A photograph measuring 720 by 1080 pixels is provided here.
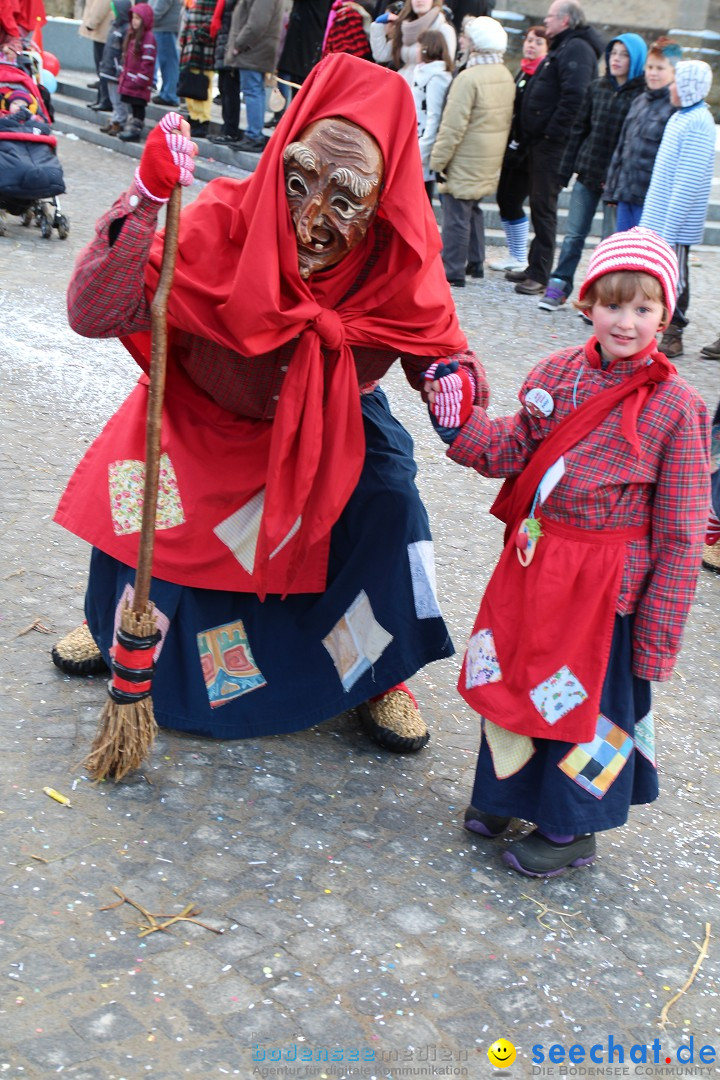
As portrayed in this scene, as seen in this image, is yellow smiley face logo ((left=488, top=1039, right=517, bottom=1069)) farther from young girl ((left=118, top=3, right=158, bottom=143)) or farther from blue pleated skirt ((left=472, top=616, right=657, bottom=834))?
young girl ((left=118, top=3, right=158, bottom=143))

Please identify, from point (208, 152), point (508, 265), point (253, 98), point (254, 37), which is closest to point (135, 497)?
point (508, 265)

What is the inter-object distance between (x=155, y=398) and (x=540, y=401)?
0.90m

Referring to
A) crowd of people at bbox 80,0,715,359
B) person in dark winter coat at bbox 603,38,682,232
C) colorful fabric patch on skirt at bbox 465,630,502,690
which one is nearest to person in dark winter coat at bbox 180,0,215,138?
crowd of people at bbox 80,0,715,359

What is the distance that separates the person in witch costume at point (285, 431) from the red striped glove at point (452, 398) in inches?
8.7

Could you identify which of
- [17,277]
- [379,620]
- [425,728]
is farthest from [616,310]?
[17,277]

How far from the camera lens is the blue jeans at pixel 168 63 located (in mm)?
13211

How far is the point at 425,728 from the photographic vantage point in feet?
11.3

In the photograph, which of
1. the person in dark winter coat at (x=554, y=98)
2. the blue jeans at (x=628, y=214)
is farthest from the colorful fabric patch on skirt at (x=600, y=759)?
the person in dark winter coat at (x=554, y=98)

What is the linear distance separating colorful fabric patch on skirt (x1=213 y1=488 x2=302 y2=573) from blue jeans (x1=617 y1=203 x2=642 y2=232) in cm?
562

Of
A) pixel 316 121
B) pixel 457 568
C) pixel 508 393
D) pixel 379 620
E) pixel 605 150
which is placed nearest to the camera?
pixel 316 121

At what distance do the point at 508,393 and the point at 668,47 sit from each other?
266 centimetres

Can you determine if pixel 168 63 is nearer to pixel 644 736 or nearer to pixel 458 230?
pixel 458 230

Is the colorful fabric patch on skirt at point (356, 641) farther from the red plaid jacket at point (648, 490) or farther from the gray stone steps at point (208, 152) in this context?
the gray stone steps at point (208, 152)

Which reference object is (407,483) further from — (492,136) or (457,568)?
(492,136)
